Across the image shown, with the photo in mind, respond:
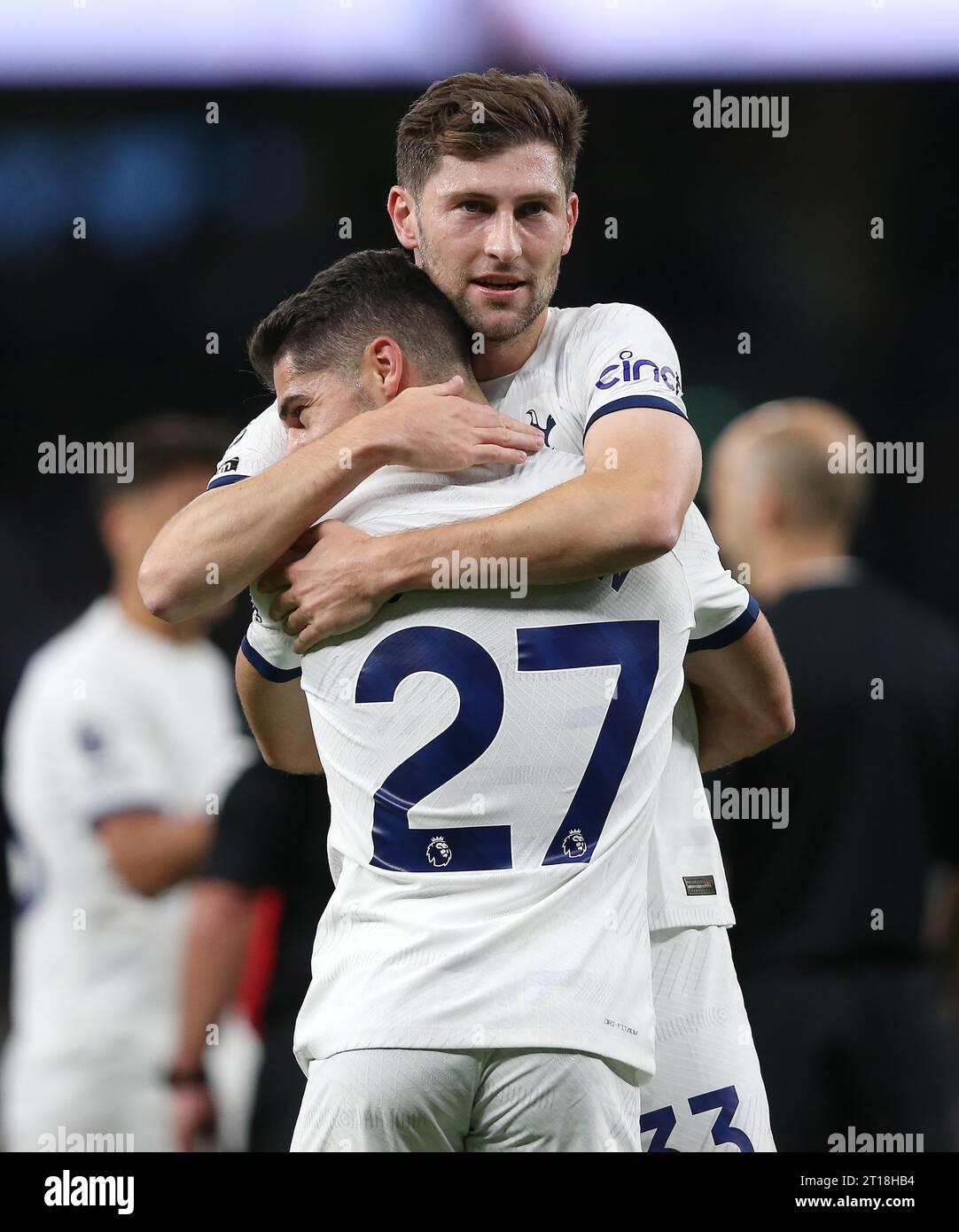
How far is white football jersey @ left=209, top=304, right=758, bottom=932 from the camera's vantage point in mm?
2195

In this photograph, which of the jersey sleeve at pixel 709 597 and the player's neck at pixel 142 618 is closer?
the jersey sleeve at pixel 709 597

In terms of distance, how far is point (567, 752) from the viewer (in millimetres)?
1885

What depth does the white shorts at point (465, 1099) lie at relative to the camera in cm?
183

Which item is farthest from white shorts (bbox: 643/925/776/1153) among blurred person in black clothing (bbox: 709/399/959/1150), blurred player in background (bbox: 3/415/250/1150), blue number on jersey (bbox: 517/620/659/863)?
blurred player in background (bbox: 3/415/250/1150)

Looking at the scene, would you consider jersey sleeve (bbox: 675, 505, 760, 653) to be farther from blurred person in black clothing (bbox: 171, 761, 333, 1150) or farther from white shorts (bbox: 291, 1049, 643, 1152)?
blurred person in black clothing (bbox: 171, 761, 333, 1150)

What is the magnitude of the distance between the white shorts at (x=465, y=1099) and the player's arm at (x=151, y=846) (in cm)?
227

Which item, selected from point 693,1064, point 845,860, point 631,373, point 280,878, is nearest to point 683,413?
point 631,373

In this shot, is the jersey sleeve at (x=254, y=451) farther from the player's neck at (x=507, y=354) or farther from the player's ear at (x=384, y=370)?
the player's neck at (x=507, y=354)

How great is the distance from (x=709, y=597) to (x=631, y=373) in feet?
1.11

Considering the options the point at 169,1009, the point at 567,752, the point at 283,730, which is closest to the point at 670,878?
the point at 567,752

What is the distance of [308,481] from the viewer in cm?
196

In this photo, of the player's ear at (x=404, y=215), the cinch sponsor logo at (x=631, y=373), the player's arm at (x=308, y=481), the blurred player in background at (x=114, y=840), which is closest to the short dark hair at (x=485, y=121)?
the player's ear at (x=404, y=215)

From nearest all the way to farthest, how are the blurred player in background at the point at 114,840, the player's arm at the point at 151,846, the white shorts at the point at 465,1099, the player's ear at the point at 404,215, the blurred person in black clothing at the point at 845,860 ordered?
the white shorts at the point at 465,1099 < the player's ear at the point at 404,215 < the blurred person in black clothing at the point at 845,860 < the player's arm at the point at 151,846 < the blurred player in background at the point at 114,840
